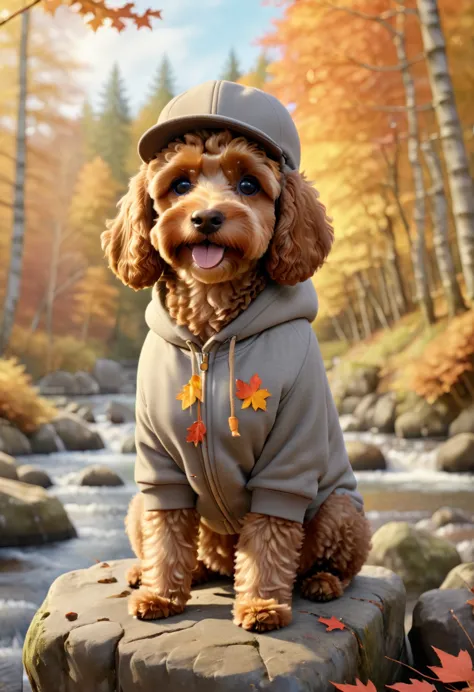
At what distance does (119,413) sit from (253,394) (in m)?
10.3

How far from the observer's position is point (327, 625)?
2.42m

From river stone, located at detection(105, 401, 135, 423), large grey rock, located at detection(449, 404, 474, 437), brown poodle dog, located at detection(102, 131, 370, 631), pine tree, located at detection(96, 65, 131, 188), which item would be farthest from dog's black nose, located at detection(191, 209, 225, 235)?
pine tree, located at detection(96, 65, 131, 188)

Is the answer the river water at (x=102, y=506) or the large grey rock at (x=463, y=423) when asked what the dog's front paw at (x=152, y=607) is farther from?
the large grey rock at (x=463, y=423)

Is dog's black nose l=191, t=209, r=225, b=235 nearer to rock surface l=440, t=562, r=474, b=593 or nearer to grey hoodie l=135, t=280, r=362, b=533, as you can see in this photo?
grey hoodie l=135, t=280, r=362, b=533

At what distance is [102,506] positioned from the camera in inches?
286

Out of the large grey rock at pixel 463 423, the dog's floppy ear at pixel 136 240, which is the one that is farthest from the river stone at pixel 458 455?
the dog's floppy ear at pixel 136 240

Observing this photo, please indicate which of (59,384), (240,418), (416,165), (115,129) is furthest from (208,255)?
(115,129)

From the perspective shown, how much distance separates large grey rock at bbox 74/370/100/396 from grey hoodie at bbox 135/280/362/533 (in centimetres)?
1144

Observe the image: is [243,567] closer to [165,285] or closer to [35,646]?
[35,646]

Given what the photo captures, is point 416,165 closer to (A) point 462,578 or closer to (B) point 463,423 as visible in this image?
(B) point 463,423

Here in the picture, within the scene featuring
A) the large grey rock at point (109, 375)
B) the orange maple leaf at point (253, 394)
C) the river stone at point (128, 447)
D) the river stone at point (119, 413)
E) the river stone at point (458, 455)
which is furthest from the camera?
the large grey rock at point (109, 375)

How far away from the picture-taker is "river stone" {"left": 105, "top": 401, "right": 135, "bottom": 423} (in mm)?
12199

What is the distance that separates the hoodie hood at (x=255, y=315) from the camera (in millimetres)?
2389

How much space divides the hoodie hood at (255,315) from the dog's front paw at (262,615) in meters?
0.86
